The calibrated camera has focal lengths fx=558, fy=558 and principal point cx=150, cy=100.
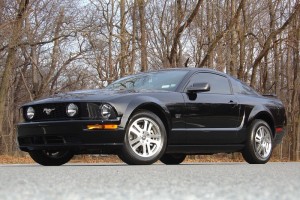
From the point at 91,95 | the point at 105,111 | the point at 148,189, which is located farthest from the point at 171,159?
the point at 148,189

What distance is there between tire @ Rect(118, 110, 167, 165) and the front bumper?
6.1 inches

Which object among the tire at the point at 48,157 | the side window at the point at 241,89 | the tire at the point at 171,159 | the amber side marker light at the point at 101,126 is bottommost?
the tire at the point at 171,159

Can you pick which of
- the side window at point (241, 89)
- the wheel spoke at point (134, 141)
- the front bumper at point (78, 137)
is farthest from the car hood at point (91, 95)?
the side window at point (241, 89)

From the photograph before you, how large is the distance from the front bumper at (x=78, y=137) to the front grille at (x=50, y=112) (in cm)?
14

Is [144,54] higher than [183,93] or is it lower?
higher

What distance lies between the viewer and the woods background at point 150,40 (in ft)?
74.4

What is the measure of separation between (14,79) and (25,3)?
16181 mm

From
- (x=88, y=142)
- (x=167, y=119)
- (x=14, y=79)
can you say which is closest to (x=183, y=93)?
(x=167, y=119)

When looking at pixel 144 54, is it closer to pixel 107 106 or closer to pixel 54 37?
pixel 54 37

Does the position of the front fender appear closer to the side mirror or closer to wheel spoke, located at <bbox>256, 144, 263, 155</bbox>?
the side mirror

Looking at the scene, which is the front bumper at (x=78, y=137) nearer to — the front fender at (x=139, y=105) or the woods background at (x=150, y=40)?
the front fender at (x=139, y=105)

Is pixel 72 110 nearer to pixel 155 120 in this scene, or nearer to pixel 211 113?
pixel 155 120

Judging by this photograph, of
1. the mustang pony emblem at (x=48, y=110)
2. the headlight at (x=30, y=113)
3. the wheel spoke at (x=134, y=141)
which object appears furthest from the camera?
the headlight at (x=30, y=113)

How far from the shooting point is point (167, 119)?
7754 millimetres
